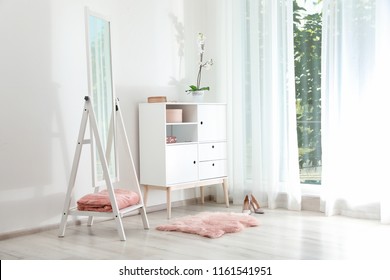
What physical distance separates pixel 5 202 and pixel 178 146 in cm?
148

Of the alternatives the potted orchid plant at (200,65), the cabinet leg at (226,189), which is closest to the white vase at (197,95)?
the potted orchid plant at (200,65)

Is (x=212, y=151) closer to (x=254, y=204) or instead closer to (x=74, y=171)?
(x=254, y=204)

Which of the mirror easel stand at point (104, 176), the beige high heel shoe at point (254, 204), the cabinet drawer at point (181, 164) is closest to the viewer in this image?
the mirror easel stand at point (104, 176)

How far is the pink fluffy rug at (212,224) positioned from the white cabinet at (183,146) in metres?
0.36

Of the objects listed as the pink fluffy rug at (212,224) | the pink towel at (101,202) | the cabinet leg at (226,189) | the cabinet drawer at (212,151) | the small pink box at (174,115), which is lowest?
the pink fluffy rug at (212,224)

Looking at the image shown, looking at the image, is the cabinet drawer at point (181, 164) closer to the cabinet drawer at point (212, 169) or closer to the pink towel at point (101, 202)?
the cabinet drawer at point (212, 169)

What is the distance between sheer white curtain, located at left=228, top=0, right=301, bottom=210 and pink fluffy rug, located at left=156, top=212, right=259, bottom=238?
0.65 meters

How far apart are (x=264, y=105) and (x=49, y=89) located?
1.90m

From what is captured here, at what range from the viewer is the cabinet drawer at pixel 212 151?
5.07 metres

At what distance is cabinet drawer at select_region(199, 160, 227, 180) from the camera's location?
16.7ft

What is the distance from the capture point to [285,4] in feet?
16.5

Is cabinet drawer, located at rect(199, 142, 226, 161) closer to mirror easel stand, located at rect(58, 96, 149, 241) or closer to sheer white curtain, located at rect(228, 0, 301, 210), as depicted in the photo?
sheer white curtain, located at rect(228, 0, 301, 210)

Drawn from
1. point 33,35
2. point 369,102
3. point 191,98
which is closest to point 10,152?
point 33,35

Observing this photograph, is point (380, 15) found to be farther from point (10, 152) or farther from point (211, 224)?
point (10, 152)
